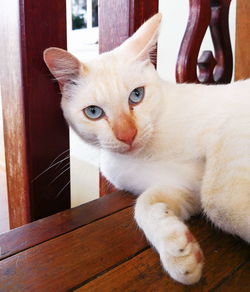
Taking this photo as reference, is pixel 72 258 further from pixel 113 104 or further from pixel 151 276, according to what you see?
pixel 113 104

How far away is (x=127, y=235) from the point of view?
22.7 inches

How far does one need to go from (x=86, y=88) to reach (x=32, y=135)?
169mm

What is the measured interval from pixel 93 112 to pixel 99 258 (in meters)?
0.33

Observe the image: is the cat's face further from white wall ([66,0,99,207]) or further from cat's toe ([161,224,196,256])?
white wall ([66,0,99,207])

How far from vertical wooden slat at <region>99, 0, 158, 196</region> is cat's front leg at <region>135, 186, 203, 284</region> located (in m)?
0.45

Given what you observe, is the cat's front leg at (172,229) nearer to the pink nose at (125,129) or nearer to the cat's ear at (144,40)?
the pink nose at (125,129)

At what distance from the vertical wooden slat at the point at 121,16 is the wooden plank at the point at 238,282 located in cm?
65

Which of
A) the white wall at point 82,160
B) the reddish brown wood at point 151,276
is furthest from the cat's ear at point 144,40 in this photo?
the white wall at point 82,160

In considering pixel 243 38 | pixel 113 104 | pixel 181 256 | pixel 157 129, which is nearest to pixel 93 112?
pixel 113 104

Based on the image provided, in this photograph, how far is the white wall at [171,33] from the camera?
1472mm

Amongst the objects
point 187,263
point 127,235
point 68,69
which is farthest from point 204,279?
point 68,69

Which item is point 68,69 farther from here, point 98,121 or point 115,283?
point 115,283

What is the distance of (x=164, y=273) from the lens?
0.47 m

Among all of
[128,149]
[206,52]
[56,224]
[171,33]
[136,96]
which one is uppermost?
[171,33]
